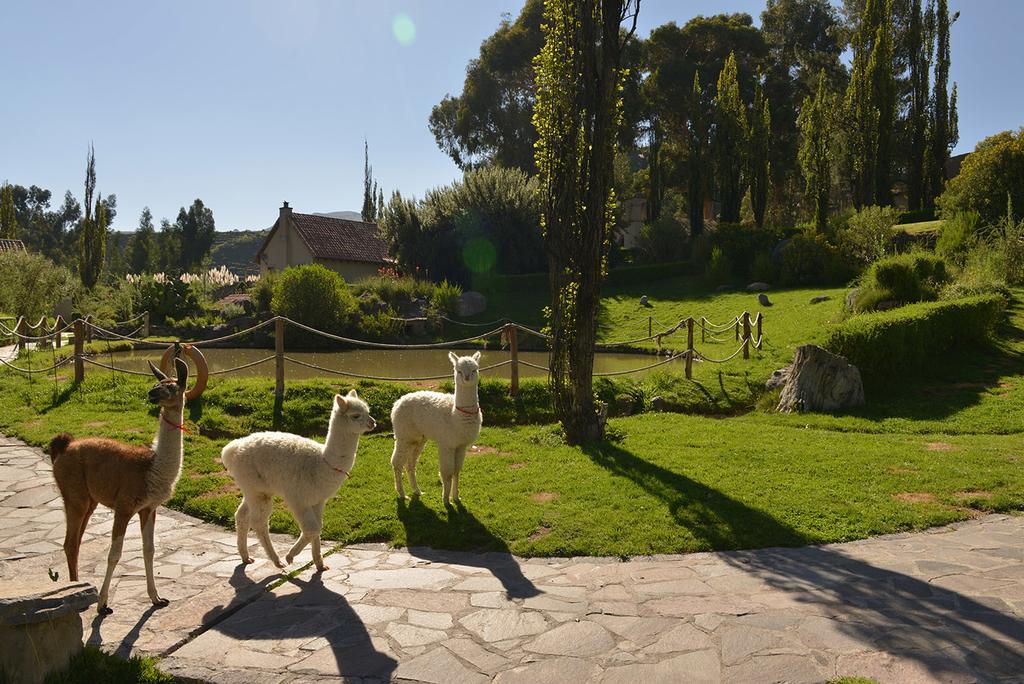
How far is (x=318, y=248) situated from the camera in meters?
39.1

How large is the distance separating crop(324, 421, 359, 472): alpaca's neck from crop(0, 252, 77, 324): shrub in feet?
74.4

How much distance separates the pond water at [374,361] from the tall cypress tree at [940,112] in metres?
26.1

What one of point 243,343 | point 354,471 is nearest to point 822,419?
point 354,471

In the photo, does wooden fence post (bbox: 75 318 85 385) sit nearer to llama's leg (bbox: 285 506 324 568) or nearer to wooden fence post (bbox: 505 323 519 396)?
wooden fence post (bbox: 505 323 519 396)

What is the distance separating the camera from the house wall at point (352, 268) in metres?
39.8

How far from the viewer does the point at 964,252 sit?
22.6m

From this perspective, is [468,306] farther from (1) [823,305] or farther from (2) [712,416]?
(2) [712,416]

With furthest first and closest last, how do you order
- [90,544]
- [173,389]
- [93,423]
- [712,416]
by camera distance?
[712,416], [93,423], [90,544], [173,389]

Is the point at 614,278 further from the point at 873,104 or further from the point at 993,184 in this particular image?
the point at 993,184

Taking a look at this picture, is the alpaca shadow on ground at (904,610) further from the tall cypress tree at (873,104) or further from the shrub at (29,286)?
the tall cypress tree at (873,104)

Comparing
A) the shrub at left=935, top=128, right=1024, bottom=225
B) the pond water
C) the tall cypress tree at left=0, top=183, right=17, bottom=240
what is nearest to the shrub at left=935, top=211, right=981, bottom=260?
the shrub at left=935, top=128, right=1024, bottom=225

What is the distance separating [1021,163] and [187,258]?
235 ft

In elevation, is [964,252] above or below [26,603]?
above

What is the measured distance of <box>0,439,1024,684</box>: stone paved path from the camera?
4.08 metres
